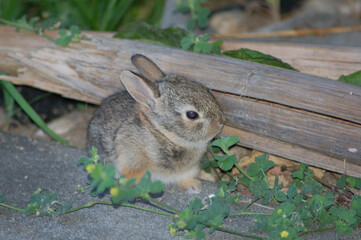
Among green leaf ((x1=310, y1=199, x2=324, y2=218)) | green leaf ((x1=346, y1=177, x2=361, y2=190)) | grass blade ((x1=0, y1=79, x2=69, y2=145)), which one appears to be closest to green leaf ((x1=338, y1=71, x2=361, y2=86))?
green leaf ((x1=346, y1=177, x2=361, y2=190))

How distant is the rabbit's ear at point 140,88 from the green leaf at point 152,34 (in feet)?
2.86

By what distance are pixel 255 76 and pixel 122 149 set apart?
4.33 ft

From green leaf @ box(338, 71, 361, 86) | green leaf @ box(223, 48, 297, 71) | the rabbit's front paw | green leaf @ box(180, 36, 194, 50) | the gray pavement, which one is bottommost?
the gray pavement

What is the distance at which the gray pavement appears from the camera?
3.61 m

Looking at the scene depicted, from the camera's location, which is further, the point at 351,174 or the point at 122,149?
the point at 122,149

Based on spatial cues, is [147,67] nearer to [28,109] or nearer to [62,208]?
[62,208]

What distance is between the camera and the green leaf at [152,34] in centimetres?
503

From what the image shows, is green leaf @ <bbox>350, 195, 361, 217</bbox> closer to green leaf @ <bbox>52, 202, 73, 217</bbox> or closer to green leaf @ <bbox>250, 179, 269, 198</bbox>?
green leaf @ <bbox>250, 179, 269, 198</bbox>

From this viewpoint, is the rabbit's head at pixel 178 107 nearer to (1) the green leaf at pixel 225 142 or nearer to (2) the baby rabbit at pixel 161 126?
(2) the baby rabbit at pixel 161 126

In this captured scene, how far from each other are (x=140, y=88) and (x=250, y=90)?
945 millimetres

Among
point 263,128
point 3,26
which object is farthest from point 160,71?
point 3,26

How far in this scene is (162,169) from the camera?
4316mm

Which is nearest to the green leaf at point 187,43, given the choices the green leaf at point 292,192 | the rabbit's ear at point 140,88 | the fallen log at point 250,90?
the fallen log at point 250,90

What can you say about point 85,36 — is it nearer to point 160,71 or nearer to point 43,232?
point 160,71
